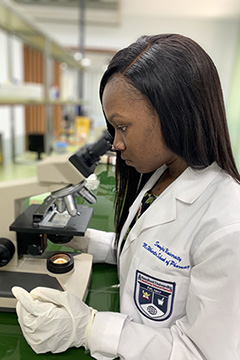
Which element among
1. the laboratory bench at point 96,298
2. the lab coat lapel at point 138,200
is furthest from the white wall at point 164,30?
the lab coat lapel at point 138,200

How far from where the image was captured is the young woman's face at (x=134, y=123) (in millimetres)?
658

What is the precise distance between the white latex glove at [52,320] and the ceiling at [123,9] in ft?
14.2

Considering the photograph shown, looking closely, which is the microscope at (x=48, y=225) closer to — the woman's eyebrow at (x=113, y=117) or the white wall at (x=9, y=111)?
the woman's eyebrow at (x=113, y=117)

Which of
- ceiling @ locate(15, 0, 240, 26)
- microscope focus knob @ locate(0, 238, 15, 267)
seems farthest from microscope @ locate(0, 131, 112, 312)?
ceiling @ locate(15, 0, 240, 26)

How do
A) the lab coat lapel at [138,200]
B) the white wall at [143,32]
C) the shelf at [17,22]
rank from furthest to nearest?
the white wall at [143,32]
the shelf at [17,22]
the lab coat lapel at [138,200]

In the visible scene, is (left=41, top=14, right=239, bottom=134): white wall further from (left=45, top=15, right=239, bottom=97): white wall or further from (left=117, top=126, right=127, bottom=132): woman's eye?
(left=117, top=126, right=127, bottom=132): woman's eye

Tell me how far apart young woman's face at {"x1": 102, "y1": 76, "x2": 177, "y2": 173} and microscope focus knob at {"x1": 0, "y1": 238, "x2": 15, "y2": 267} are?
1.56ft

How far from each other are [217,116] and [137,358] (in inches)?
24.4

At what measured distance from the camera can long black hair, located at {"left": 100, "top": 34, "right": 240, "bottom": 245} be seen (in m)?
0.62

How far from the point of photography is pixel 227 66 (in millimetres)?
5086

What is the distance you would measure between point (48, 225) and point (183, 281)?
0.46 metres

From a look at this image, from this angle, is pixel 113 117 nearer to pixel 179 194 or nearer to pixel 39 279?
pixel 179 194

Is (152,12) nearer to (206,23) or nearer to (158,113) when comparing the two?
(206,23)

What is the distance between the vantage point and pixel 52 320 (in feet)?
2.25
